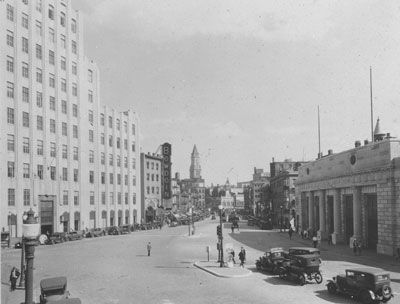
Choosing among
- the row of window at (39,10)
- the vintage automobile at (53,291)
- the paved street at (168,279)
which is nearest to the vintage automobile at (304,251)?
the paved street at (168,279)

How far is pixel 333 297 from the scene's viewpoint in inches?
845

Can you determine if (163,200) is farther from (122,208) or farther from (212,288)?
(212,288)

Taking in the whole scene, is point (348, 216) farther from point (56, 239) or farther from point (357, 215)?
point (56, 239)

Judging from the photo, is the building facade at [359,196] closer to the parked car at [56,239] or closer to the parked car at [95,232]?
the parked car at [95,232]

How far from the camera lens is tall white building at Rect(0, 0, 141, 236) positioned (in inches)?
2201

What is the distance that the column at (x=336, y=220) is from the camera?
4928cm

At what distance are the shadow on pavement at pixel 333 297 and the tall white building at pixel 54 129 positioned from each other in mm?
42592

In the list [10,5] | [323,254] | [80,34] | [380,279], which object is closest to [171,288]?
[380,279]

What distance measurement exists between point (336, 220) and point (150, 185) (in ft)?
201

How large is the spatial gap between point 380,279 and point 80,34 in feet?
218

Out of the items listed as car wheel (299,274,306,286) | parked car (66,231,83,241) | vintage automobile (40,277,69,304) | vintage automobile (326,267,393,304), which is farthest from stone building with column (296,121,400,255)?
parked car (66,231,83,241)

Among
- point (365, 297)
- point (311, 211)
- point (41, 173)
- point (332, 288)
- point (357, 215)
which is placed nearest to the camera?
point (365, 297)

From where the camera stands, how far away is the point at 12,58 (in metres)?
56.9

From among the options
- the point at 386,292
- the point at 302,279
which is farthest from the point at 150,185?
the point at 386,292
